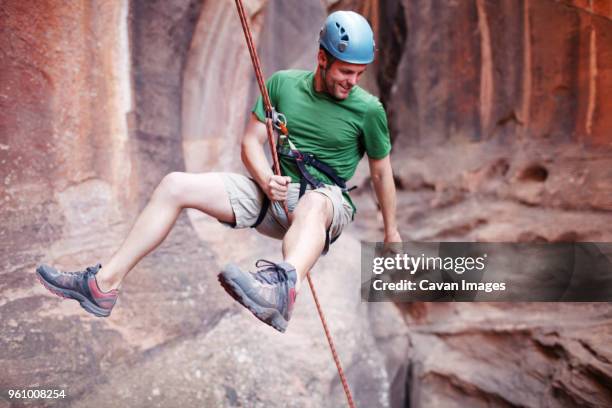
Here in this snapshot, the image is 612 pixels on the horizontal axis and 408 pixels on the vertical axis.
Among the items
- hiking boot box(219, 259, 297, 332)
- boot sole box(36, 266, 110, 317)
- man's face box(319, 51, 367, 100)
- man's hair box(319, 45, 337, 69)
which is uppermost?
man's hair box(319, 45, 337, 69)

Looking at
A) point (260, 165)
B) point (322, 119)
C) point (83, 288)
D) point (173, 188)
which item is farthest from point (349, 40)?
point (83, 288)

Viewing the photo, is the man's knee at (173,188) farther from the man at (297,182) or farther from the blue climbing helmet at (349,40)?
the blue climbing helmet at (349,40)

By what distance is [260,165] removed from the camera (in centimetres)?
207

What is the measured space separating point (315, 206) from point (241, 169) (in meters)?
2.71

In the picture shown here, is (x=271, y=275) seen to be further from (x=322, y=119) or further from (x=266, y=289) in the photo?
(x=322, y=119)

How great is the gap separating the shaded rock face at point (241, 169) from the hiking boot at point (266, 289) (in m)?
1.37

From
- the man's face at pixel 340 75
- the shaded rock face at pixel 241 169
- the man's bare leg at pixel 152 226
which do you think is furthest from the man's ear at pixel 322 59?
the shaded rock face at pixel 241 169

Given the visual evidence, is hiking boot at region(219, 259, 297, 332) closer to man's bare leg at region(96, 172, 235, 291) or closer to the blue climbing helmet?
man's bare leg at region(96, 172, 235, 291)

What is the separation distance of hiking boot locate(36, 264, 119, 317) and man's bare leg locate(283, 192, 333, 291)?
618 millimetres

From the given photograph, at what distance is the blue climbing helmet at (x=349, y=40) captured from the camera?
1.94m

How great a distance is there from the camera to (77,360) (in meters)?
2.70

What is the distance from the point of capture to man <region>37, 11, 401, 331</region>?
1841mm

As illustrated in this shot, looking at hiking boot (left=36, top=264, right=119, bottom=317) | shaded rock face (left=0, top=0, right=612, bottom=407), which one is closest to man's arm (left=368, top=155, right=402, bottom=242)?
hiking boot (left=36, top=264, right=119, bottom=317)

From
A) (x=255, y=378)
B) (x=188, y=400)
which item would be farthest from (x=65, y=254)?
(x=255, y=378)
